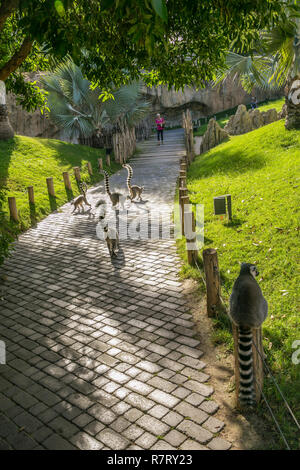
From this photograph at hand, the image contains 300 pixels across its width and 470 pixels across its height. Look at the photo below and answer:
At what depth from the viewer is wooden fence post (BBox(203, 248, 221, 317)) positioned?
611cm

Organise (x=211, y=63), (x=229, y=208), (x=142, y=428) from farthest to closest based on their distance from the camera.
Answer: (x=229, y=208)
(x=211, y=63)
(x=142, y=428)

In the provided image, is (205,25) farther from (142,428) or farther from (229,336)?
(142,428)

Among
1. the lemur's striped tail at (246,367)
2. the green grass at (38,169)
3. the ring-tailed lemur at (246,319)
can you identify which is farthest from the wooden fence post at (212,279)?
the green grass at (38,169)

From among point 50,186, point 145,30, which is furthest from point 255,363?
point 50,186

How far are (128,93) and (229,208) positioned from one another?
55.2 ft

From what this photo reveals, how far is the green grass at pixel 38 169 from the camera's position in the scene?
46.4ft

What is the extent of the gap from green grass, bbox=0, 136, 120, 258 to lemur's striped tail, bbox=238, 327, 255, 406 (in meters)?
9.39

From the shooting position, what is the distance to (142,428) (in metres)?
4.37

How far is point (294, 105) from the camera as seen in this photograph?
15.7 metres

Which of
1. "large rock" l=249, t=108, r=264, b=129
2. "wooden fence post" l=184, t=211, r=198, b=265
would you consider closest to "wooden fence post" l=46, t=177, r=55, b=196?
"wooden fence post" l=184, t=211, r=198, b=265

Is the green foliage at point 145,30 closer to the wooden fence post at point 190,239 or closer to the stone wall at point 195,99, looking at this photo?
the wooden fence post at point 190,239
